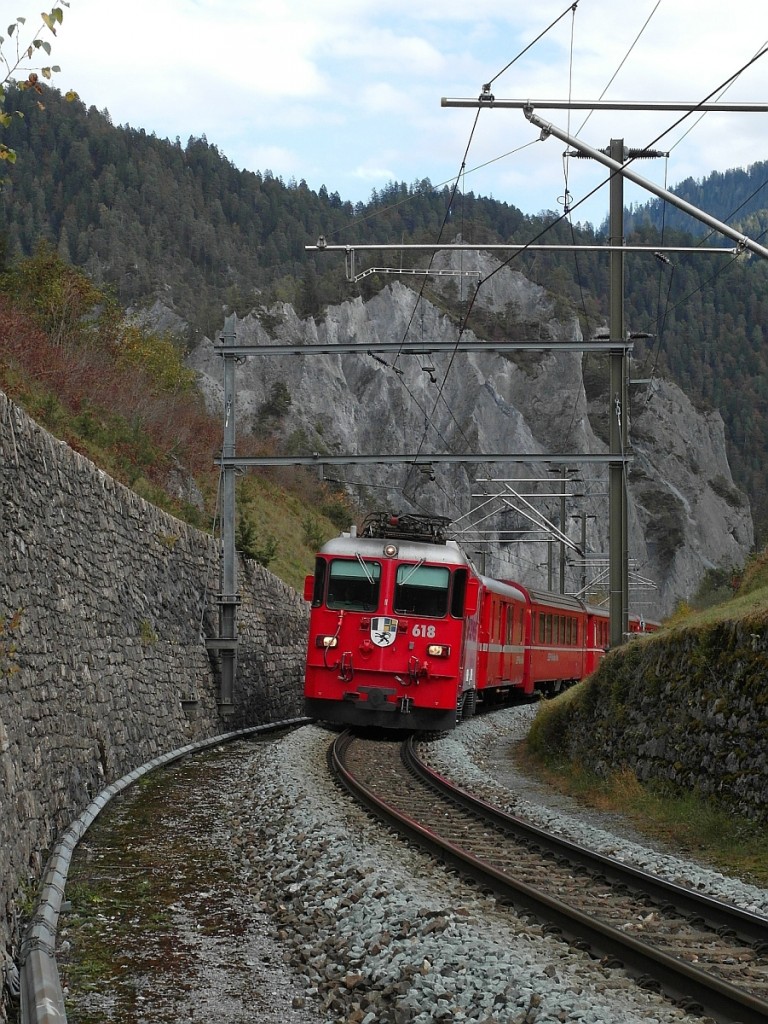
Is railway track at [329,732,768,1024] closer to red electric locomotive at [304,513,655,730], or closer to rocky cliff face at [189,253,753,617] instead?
red electric locomotive at [304,513,655,730]

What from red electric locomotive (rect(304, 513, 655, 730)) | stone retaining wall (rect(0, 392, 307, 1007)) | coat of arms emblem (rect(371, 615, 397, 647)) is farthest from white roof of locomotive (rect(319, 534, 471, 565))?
stone retaining wall (rect(0, 392, 307, 1007))

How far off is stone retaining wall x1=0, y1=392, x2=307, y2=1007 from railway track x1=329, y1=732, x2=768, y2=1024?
9.51ft

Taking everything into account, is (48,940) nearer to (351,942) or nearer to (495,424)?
(351,942)

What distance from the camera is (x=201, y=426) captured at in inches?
1513

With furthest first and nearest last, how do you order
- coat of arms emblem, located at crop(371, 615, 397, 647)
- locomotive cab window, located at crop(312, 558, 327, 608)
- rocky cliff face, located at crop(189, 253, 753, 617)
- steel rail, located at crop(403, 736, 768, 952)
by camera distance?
rocky cliff face, located at crop(189, 253, 753, 617), locomotive cab window, located at crop(312, 558, 327, 608), coat of arms emblem, located at crop(371, 615, 397, 647), steel rail, located at crop(403, 736, 768, 952)

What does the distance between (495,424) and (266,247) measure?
3744 cm

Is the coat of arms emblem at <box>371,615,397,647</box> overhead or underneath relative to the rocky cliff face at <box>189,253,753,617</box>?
underneath

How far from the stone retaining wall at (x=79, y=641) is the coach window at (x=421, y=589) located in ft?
11.0

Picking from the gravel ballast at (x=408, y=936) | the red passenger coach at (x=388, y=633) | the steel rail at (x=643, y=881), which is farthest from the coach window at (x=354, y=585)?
the gravel ballast at (x=408, y=936)

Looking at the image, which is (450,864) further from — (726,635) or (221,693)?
(221,693)

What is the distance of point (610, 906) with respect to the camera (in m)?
Result: 7.81

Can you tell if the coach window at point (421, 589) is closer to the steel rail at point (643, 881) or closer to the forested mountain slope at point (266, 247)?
the steel rail at point (643, 881)

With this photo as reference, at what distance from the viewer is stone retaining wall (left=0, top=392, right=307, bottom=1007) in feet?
30.4

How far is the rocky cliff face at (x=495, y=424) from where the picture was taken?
7738 cm
